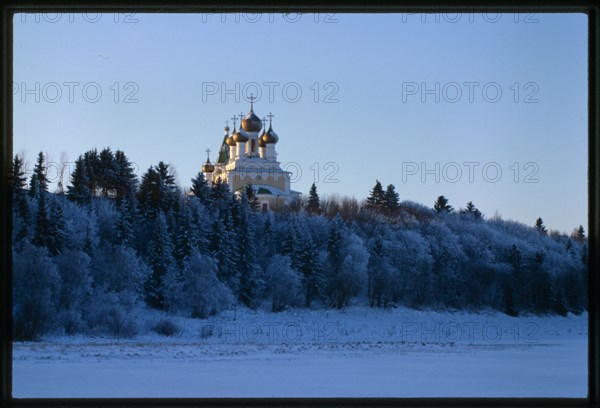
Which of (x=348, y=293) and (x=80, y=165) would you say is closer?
(x=80, y=165)

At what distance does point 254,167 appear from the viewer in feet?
86.1

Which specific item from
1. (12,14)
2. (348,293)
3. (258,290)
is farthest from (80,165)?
(12,14)

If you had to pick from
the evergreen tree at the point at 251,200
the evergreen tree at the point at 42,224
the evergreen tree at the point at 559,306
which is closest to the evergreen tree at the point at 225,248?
the evergreen tree at the point at 251,200

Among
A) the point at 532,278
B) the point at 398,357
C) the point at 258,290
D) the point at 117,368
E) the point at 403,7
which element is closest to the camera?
the point at 403,7

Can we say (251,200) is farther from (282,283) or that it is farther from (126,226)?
(126,226)

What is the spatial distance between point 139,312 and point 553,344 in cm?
628

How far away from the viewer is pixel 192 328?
13570 mm

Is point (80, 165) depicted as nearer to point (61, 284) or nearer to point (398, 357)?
point (61, 284)

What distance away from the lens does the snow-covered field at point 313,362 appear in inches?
257

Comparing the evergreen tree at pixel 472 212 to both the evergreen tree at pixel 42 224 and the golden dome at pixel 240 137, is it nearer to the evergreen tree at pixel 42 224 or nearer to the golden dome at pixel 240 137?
the evergreen tree at pixel 42 224

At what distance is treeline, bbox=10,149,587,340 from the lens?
1346 centimetres

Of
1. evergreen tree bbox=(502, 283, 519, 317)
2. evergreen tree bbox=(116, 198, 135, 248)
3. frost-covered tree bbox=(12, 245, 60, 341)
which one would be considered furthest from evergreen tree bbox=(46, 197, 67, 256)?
evergreen tree bbox=(502, 283, 519, 317)

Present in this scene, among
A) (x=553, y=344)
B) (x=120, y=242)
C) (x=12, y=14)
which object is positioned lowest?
(x=553, y=344)

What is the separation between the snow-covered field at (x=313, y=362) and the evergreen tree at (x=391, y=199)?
7.23 feet
